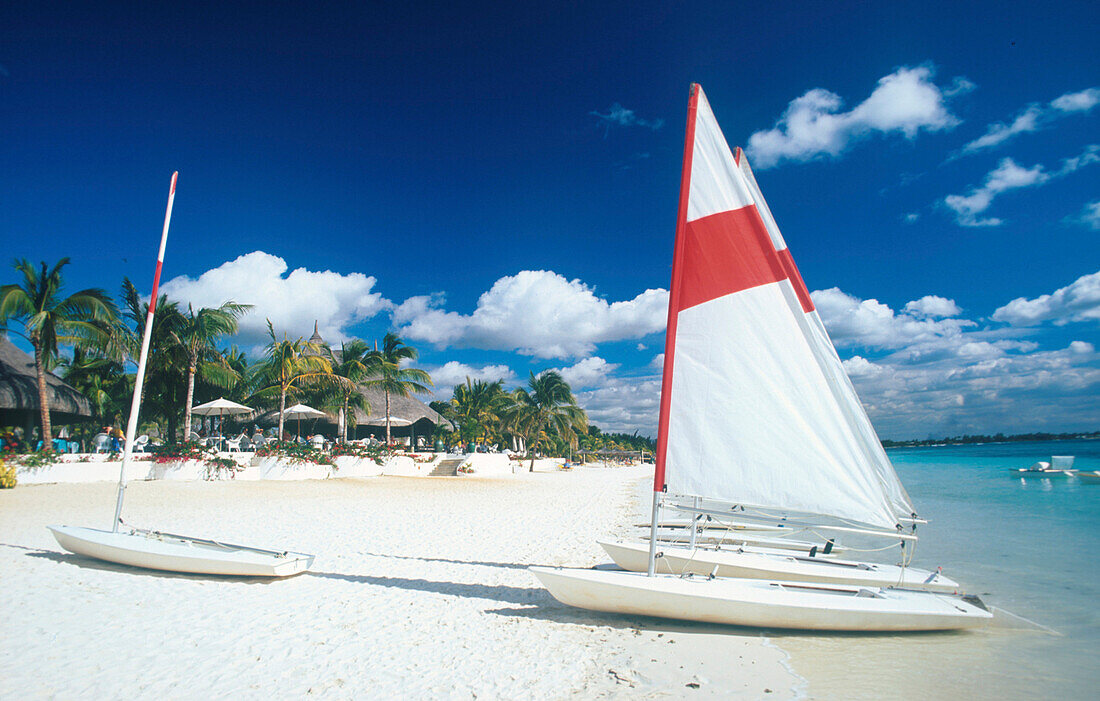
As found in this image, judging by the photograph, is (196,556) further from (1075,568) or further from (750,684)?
(1075,568)

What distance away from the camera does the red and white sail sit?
4688 mm

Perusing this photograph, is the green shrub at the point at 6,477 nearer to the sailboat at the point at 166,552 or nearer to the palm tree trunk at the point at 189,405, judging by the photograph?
the palm tree trunk at the point at 189,405

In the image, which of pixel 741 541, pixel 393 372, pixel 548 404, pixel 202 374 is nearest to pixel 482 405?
pixel 548 404

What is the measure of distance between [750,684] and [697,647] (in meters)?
0.66

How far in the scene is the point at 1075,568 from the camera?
375 inches

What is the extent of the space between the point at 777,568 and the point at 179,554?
6776 mm

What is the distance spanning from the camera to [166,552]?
6.05 metres

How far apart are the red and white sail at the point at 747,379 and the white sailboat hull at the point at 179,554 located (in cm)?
430

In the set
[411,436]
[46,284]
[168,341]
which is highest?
[46,284]

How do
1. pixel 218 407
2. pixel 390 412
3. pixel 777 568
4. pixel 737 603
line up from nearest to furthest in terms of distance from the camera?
1. pixel 737 603
2. pixel 777 568
3. pixel 218 407
4. pixel 390 412

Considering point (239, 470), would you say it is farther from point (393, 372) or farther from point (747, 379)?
point (747, 379)

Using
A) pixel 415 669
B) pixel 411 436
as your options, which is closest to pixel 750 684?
pixel 415 669

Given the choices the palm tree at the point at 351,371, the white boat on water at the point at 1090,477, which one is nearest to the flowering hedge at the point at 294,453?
the palm tree at the point at 351,371

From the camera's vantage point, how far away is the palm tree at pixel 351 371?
84.8ft
